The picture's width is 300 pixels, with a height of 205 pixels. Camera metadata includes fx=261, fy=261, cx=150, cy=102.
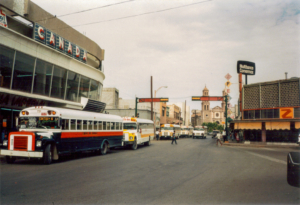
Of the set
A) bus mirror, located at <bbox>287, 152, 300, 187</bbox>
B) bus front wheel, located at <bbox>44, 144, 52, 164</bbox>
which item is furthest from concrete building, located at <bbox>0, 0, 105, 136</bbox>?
bus mirror, located at <bbox>287, 152, 300, 187</bbox>

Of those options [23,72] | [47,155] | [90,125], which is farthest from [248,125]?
[47,155]

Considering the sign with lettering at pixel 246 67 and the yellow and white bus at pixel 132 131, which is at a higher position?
the sign with lettering at pixel 246 67

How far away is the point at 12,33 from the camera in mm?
18422

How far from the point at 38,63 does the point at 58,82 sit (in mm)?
3332

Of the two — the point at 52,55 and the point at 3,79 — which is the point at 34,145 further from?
the point at 52,55

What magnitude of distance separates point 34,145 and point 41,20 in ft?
49.0

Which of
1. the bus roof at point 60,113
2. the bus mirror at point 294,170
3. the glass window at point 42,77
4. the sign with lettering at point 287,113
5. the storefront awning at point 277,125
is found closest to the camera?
the bus mirror at point 294,170

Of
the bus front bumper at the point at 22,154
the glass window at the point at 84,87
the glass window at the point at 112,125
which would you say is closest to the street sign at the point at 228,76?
the glass window at the point at 84,87

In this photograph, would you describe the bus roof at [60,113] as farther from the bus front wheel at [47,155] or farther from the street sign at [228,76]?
the street sign at [228,76]

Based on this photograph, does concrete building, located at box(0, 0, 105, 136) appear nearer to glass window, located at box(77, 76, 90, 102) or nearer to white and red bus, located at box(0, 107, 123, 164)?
glass window, located at box(77, 76, 90, 102)

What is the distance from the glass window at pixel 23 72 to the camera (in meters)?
19.4

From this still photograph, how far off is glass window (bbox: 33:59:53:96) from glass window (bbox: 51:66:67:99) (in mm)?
790

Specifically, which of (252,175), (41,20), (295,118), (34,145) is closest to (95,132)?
(34,145)

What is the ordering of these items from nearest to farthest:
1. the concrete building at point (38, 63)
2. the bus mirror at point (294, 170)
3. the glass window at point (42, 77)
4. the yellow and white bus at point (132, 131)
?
the bus mirror at point (294, 170) < the concrete building at point (38, 63) < the glass window at point (42, 77) < the yellow and white bus at point (132, 131)
